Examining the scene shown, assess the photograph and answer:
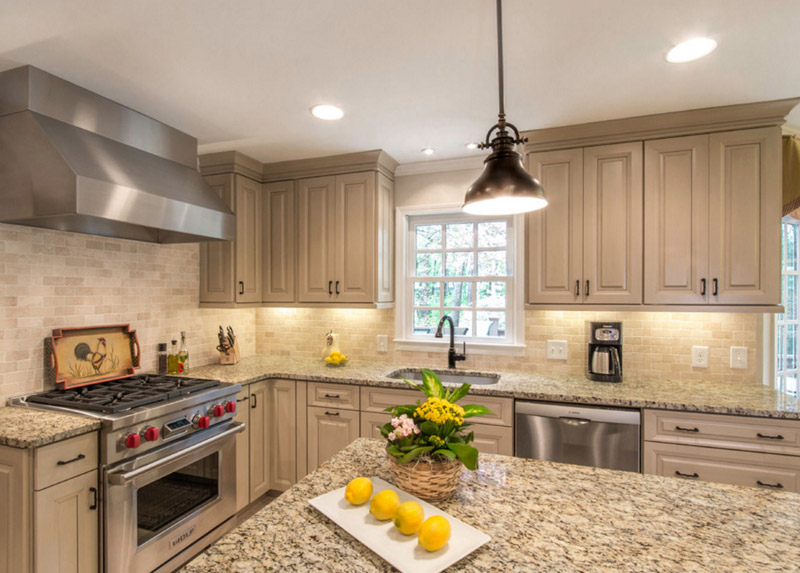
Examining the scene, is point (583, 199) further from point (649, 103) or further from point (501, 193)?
point (501, 193)

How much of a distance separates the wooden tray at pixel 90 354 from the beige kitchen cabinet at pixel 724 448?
2.96 m

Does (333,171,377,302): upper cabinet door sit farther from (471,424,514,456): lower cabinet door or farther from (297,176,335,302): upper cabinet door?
(471,424,514,456): lower cabinet door

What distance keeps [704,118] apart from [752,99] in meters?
0.21

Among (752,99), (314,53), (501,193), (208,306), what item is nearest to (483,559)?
(501,193)

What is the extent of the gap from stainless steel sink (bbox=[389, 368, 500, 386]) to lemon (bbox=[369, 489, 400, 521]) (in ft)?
6.06

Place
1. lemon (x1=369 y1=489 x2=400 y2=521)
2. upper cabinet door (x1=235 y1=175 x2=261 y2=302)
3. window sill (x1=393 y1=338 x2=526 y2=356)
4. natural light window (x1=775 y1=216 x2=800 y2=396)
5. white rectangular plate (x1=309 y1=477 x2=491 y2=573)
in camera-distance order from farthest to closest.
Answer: upper cabinet door (x1=235 y1=175 x2=261 y2=302) → window sill (x1=393 y1=338 x2=526 y2=356) → natural light window (x1=775 y1=216 x2=800 y2=396) → lemon (x1=369 y1=489 x2=400 y2=521) → white rectangular plate (x1=309 y1=477 x2=491 y2=573)

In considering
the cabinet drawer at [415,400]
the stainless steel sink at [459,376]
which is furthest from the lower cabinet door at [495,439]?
the stainless steel sink at [459,376]

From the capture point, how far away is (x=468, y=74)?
1908 millimetres

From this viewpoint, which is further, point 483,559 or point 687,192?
point 687,192

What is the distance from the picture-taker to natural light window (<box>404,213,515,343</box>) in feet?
10.3

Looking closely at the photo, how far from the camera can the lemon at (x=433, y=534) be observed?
87cm

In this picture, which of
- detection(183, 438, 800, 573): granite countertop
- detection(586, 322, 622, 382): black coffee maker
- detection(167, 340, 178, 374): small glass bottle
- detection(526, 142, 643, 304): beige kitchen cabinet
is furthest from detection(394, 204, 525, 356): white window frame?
detection(183, 438, 800, 573): granite countertop

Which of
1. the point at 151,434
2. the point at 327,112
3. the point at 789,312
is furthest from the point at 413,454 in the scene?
the point at 789,312

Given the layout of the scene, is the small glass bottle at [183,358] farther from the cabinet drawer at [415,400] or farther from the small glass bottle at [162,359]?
the cabinet drawer at [415,400]
